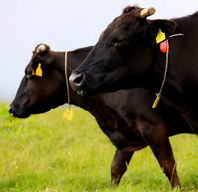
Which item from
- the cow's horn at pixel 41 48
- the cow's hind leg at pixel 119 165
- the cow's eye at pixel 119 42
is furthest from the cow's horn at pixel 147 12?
the cow's hind leg at pixel 119 165

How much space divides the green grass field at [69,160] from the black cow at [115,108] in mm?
495

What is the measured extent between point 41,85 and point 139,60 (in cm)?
241

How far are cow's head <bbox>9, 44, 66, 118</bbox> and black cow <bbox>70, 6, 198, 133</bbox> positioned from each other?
2.04 m

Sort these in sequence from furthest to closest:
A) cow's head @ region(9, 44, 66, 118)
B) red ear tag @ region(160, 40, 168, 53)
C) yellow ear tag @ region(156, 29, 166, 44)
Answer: cow's head @ region(9, 44, 66, 118) → red ear tag @ region(160, 40, 168, 53) → yellow ear tag @ region(156, 29, 166, 44)

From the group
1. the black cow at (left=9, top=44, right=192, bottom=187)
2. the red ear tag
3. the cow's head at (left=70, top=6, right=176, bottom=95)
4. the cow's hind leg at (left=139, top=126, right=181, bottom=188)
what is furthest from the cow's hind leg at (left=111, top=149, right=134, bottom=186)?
the red ear tag

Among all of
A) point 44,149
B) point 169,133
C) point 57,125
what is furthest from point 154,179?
point 57,125

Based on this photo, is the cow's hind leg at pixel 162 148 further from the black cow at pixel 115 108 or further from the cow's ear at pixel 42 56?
the cow's ear at pixel 42 56

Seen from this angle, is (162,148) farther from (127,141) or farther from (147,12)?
(147,12)

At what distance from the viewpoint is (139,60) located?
5617 millimetres

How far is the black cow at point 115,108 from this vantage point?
6758mm

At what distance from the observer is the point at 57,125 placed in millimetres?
12375

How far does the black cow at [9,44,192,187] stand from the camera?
6758mm

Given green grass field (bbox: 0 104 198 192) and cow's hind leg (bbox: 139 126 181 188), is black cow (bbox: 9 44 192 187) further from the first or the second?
green grass field (bbox: 0 104 198 192)

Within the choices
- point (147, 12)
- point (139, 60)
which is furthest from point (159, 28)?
point (139, 60)
